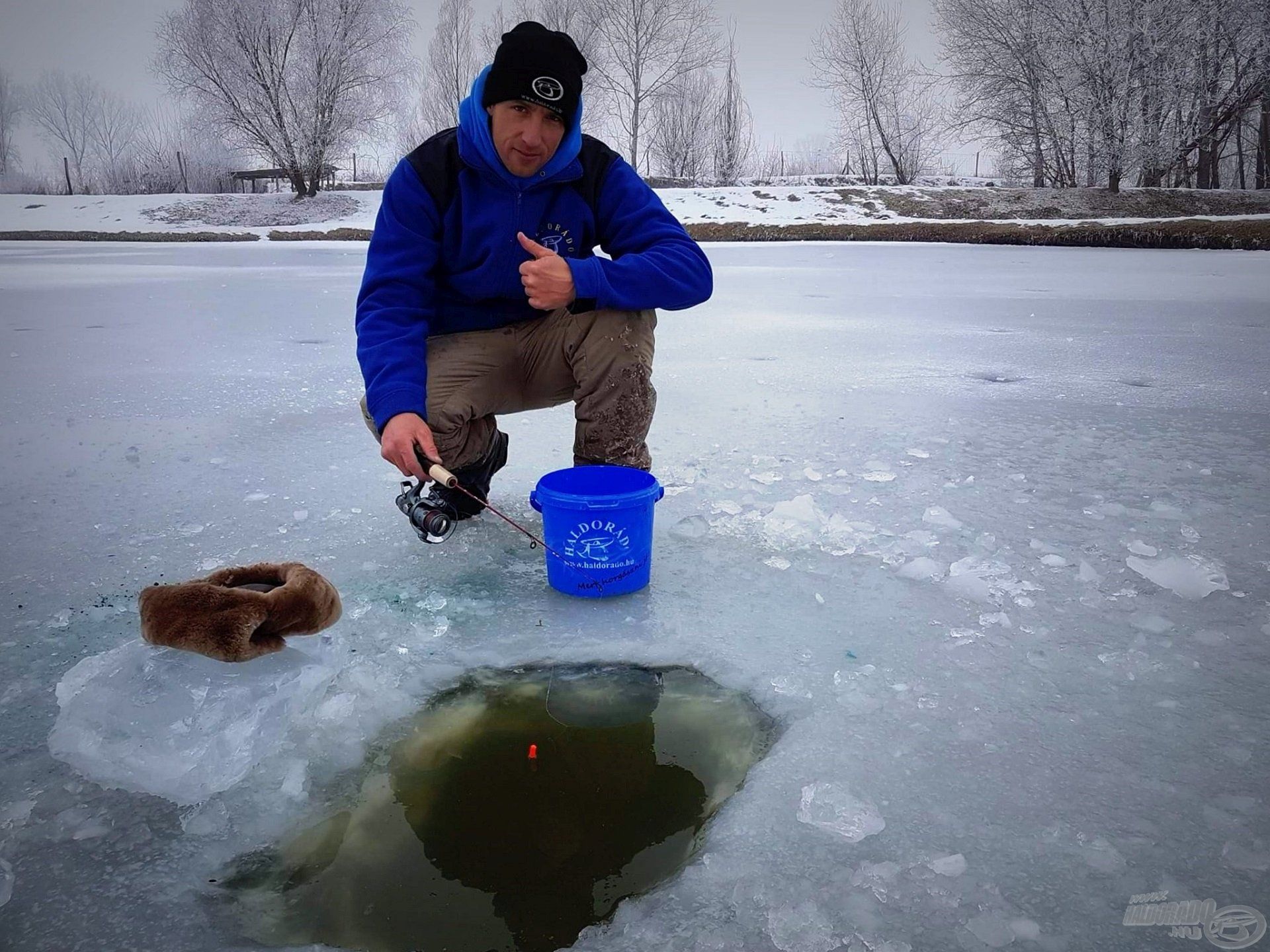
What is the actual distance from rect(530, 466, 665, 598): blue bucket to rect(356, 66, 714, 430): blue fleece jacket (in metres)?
0.40

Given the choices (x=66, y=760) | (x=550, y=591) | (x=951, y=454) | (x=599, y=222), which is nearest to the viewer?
(x=66, y=760)

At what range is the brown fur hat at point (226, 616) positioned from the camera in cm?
140

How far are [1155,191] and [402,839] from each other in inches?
805

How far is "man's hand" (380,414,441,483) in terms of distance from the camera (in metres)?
1.79

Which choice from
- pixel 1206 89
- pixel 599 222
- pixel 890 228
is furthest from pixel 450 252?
pixel 1206 89

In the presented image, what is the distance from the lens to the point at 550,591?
188cm

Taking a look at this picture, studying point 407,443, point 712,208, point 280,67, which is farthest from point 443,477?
point 280,67

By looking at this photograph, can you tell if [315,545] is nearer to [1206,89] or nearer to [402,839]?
[402,839]

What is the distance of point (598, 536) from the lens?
175cm

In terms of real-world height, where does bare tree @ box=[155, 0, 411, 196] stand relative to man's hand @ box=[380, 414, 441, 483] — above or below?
above

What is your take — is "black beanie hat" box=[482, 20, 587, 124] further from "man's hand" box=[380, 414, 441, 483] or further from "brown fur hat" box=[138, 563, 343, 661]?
"brown fur hat" box=[138, 563, 343, 661]

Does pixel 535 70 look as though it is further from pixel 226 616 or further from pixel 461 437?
pixel 226 616

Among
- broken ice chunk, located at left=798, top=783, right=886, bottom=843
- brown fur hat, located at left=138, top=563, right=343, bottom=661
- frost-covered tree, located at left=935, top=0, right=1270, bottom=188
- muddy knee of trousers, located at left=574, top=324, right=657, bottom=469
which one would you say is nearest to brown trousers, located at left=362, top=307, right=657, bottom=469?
muddy knee of trousers, located at left=574, top=324, right=657, bottom=469

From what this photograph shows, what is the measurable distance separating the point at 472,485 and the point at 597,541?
681mm
